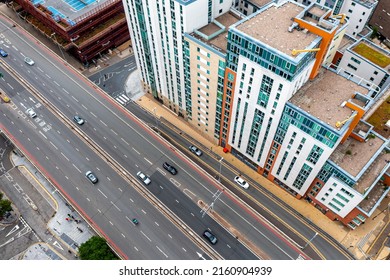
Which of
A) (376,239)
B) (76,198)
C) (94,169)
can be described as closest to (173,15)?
(94,169)

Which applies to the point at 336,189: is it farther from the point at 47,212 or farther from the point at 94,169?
the point at 47,212

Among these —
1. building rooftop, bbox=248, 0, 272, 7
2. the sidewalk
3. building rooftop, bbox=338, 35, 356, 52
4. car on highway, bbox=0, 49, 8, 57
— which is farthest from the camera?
car on highway, bbox=0, 49, 8, 57

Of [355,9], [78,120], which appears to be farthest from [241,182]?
[355,9]

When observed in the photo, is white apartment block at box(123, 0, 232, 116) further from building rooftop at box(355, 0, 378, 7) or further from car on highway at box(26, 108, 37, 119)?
building rooftop at box(355, 0, 378, 7)

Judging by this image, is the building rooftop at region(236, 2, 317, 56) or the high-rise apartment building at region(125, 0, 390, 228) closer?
the building rooftop at region(236, 2, 317, 56)

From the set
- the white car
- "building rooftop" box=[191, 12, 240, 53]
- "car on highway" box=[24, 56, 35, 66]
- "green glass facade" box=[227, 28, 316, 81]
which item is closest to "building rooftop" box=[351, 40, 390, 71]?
"green glass facade" box=[227, 28, 316, 81]

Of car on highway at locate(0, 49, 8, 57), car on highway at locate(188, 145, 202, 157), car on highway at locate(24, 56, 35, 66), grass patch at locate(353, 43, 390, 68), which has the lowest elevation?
car on highway at locate(188, 145, 202, 157)
